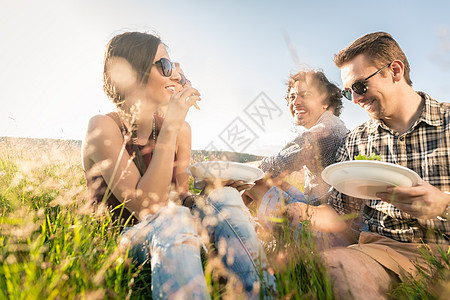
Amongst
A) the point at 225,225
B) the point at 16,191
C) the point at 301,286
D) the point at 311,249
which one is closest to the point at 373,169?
the point at 311,249

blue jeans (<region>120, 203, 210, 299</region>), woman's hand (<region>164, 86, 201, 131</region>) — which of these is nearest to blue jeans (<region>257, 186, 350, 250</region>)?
blue jeans (<region>120, 203, 210, 299</region>)

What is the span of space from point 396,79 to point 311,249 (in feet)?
5.95

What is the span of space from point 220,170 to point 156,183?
0.51 metres

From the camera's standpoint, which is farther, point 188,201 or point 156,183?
point 188,201

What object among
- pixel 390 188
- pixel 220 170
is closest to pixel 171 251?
pixel 220 170

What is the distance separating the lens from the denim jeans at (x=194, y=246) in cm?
141

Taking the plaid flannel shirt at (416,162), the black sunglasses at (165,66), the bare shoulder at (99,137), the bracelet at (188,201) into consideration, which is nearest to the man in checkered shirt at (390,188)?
the plaid flannel shirt at (416,162)

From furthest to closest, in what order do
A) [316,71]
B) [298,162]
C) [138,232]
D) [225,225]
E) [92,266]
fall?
[316,71]
[298,162]
[225,225]
[138,232]
[92,266]

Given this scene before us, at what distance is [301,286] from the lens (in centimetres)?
164

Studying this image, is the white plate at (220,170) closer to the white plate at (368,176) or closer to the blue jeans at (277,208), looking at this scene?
the blue jeans at (277,208)

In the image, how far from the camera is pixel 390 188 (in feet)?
5.62

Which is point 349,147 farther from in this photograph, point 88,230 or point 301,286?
point 88,230

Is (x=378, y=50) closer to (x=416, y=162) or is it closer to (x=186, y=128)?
(x=416, y=162)

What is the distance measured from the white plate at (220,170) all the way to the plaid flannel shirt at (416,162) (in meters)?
1.02
